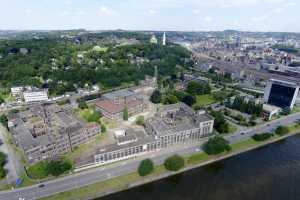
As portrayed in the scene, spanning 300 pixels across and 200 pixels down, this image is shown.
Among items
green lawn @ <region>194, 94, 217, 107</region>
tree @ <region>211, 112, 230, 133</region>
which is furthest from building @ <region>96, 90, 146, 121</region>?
tree @ <region>211, 112, 230, 133</region>

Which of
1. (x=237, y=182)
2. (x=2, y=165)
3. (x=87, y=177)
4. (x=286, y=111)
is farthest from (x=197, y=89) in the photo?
(x=2, y=165)

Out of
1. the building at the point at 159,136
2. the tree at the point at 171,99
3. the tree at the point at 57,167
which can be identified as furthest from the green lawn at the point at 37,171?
the tree at the point at 171,99

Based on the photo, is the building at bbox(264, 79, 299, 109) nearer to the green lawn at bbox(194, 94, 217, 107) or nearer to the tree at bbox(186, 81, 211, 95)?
the green lawn at bbox(194, 94, 217, 107)

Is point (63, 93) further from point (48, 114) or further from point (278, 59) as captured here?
point (278, 59)

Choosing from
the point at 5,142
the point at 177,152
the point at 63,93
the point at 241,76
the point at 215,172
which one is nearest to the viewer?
the point at 215,172

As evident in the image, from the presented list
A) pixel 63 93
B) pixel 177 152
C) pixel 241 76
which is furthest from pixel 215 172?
pixel 241 76
